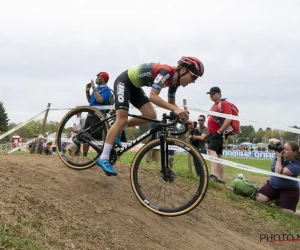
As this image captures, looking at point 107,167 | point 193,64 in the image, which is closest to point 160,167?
point 107,167

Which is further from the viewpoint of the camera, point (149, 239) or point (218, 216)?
→ point (218, 216)

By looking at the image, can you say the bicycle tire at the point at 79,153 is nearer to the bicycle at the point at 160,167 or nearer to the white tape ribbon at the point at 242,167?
the bicycle at the point at 160,167

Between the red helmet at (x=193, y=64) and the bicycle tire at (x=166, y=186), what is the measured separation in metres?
0.97

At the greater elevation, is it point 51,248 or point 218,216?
point 51,248

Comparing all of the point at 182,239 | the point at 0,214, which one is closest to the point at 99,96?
the point at 182,239

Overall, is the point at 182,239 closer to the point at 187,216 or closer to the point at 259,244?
the point at 187,216

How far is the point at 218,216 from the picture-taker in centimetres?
680

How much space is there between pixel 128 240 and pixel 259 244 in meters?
2.55

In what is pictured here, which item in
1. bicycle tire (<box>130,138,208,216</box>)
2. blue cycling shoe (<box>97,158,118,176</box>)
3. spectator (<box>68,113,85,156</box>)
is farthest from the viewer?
spectator (<box>68,113,85,156</box>)

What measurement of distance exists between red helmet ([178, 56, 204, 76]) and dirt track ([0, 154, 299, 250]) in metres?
2.06

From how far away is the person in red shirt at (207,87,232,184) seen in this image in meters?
8.84

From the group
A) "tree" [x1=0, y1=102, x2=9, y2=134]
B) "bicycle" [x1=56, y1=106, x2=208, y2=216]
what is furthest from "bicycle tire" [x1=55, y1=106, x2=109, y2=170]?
"tree" [x1=0, y1=102, x2=9, y2=134]

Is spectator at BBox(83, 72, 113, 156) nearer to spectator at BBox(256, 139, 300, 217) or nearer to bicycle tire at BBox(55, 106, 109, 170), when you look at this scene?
bicycle tire at BBox(55, 106, 109, 170)

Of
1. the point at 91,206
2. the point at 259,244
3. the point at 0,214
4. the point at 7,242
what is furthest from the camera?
the point at 259,244
